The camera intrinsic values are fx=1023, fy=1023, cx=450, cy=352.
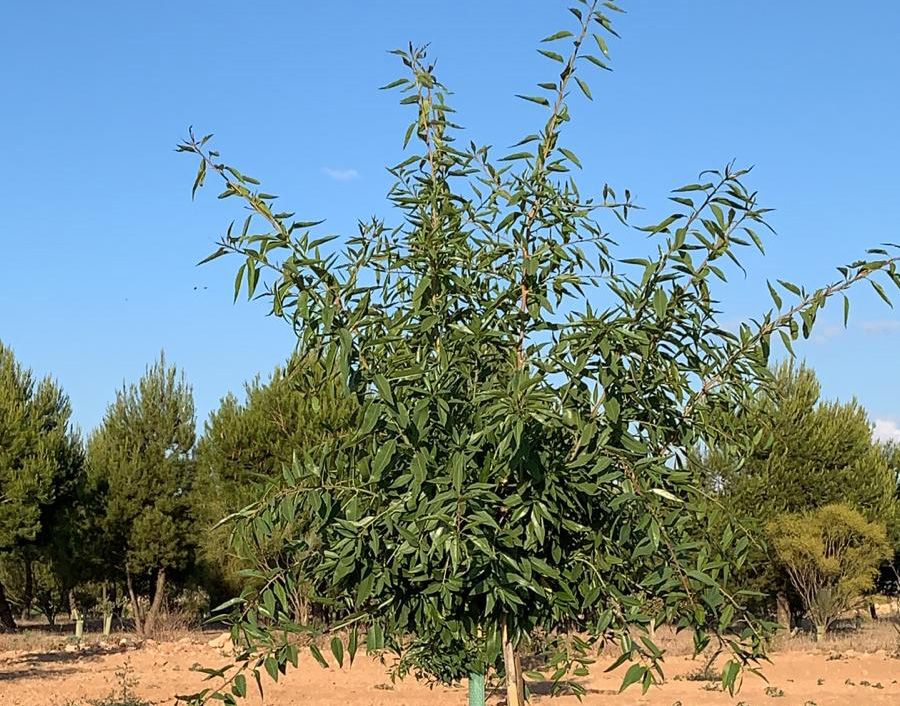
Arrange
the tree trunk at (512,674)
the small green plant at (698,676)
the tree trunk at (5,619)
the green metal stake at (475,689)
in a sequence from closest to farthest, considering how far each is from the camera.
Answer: the tree trunk at (512,674) < the green metal stake at (475,689) < the small green plant at (698,676) < the tree trunk at (5,619)

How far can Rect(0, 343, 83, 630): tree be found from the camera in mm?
25000

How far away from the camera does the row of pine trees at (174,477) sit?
85.9 ft

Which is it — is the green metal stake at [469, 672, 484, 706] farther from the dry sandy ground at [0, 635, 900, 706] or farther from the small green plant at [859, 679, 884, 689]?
the small green plant at [859, 679, 884, 689]

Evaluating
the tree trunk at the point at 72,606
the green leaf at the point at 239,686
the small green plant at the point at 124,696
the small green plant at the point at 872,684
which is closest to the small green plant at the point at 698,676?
the small green plant at the point at 872,684

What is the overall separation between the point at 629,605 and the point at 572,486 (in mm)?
431

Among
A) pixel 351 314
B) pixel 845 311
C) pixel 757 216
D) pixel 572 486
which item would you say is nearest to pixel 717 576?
pixel 572 486

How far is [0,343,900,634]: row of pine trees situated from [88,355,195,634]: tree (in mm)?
41

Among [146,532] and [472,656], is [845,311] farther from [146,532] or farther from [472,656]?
[146,532]

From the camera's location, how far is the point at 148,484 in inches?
1246

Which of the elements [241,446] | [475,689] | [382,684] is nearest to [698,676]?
[382,684]

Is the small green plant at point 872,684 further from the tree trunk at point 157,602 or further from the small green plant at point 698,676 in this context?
the tree trunk at point 157,602

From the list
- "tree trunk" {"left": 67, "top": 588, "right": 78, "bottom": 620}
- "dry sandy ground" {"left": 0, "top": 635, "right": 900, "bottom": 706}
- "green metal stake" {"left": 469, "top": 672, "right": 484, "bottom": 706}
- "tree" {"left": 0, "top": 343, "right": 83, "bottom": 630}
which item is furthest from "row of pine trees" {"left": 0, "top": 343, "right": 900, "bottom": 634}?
"green metal stake" {"left": 469, "top": 672, "right": 484, "bottom": 706}

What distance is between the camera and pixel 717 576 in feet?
11.4

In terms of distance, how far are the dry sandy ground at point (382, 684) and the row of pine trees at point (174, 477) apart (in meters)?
2.94
